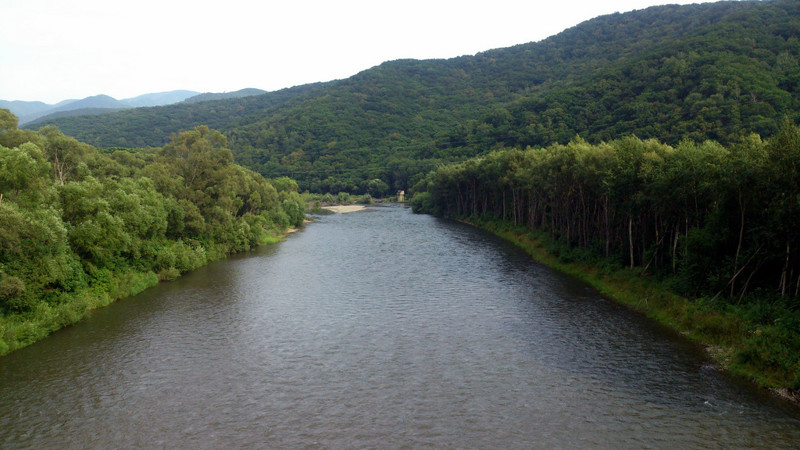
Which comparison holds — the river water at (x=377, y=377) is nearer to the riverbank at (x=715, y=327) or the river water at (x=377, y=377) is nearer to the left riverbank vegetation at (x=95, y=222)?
the riverbank at (x=715, y=327)

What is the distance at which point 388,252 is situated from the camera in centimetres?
6756

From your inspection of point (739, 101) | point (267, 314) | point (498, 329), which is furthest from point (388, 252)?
point (739, 101)

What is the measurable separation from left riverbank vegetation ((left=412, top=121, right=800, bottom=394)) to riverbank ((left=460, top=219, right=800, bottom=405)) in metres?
0.07

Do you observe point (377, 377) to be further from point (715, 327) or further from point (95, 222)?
point (95, 222)

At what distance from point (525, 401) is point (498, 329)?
1071 cm

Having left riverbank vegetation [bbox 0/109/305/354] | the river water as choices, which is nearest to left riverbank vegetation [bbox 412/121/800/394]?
the river water

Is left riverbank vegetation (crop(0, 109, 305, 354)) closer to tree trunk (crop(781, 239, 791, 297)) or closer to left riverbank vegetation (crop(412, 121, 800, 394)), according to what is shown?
left riverbank vegetation (crop(412, 121, 800, 394))

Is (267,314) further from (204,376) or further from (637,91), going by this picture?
(637,91)

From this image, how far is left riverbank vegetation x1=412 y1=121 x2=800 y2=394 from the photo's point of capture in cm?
2552

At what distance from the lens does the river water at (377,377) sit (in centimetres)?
2048

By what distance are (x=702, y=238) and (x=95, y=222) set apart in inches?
1811

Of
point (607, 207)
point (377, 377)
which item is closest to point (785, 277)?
point (607, 207)

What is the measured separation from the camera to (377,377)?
86.2 ft

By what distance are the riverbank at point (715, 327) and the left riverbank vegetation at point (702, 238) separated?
0.23 ft
